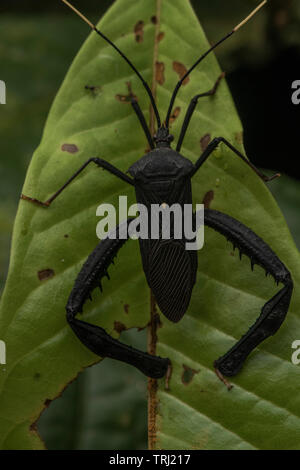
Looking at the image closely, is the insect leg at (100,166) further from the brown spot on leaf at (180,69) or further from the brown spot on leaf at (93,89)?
the brown spot on leaf at (180,69)

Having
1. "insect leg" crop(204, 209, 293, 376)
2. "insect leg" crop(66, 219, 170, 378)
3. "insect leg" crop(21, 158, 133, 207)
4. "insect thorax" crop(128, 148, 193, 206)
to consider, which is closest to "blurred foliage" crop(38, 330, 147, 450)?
"insect leg" crop(66, 219, 170, 378)

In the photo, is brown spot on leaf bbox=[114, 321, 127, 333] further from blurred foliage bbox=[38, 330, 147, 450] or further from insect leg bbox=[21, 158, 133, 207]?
insect leg bbox=[21, 158, 133, 207]

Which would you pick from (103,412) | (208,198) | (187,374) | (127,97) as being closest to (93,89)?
(127,97)

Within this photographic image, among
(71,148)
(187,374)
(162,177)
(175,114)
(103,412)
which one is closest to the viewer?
(187,374)

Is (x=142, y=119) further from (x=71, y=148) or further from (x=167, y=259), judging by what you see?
(x=167, y=259)

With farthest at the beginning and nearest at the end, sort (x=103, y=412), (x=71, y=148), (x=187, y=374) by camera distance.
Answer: (x=103, y=412) → (x=71, y=148) → (x=187, y=374)
